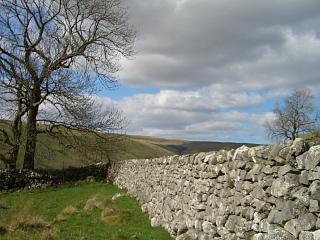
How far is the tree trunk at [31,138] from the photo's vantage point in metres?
34.2

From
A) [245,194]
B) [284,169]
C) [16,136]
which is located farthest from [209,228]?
[16,136]

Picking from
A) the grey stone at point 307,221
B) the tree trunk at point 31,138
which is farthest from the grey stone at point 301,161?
the tree trunk at point 31,138

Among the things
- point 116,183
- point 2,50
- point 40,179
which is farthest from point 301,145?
point 2,50

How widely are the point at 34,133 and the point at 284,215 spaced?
101 ft

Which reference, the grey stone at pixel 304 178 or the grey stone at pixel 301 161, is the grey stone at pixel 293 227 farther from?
the grey stone at pixel 301 161

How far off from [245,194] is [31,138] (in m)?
28.7

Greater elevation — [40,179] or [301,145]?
[301,145]

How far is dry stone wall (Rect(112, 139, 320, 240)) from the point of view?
5793 millimetres

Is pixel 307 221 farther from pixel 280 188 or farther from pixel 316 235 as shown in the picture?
pixel 280 188

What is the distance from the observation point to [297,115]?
61812mm

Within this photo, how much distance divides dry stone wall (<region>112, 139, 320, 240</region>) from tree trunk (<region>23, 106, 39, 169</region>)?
21.9 meters

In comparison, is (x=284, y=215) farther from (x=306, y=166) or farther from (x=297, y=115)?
(x=297, y=115)

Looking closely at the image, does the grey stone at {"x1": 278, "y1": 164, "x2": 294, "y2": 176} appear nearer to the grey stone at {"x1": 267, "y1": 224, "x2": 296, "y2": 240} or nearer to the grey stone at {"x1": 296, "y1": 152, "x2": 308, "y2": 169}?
the grey stone at {"x1": 296, "y1": 152, "x2": 308, "y2": 169}

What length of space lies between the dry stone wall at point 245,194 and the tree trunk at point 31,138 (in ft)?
71.9
